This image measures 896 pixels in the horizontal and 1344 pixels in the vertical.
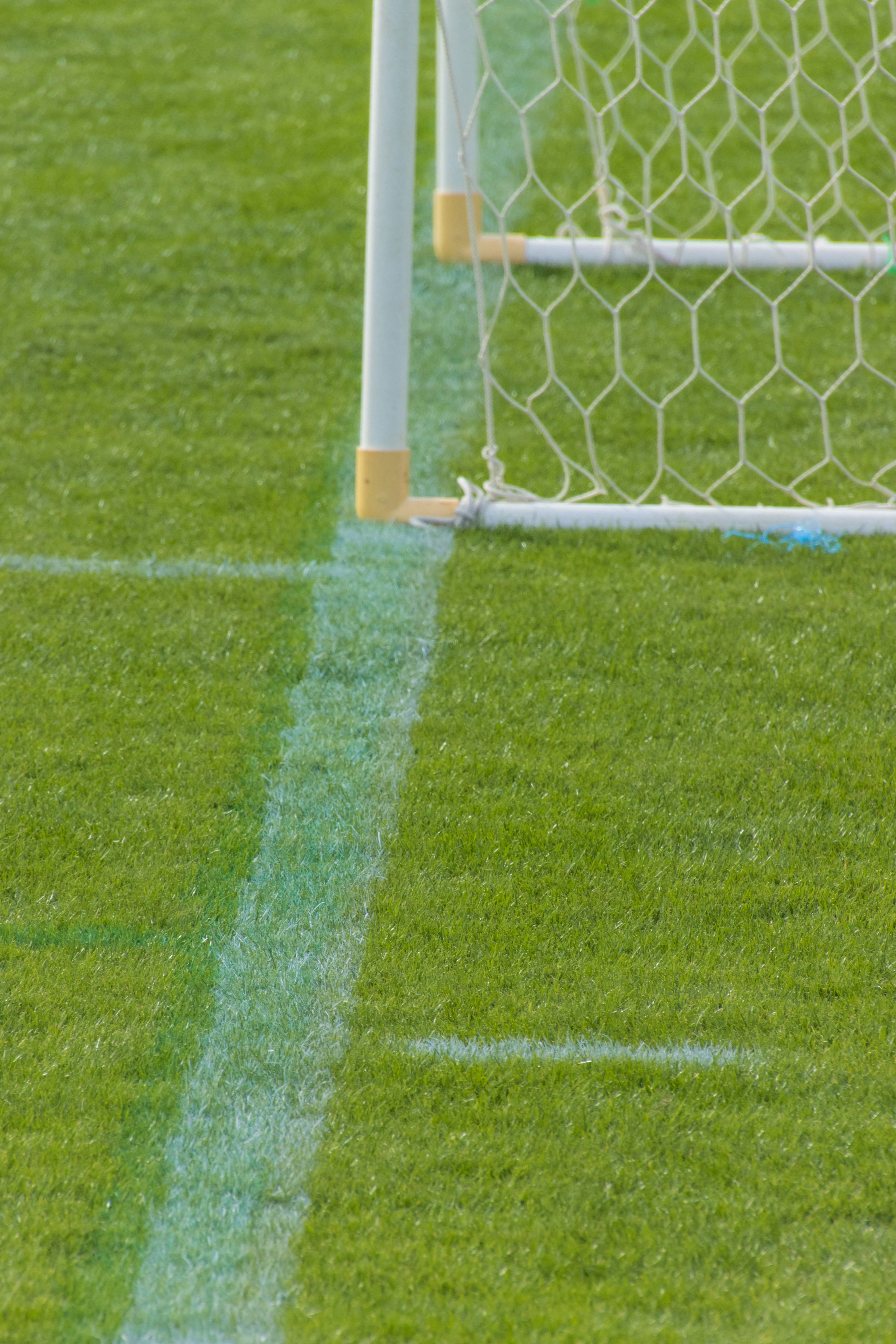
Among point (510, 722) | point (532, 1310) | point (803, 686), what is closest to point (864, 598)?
point (803, 686)

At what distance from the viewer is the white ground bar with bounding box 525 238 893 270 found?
16.1ft

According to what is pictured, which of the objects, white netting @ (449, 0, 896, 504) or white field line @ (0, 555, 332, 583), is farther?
white netting @ (449, 0, 896, 504)

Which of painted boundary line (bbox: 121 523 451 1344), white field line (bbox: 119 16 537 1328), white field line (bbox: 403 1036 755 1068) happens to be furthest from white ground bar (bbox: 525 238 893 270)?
white field line (bbox: 403 1036 755 1068)

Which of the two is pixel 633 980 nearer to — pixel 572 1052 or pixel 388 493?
pixel 572 1052

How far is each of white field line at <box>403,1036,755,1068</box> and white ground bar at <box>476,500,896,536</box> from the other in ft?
5.61

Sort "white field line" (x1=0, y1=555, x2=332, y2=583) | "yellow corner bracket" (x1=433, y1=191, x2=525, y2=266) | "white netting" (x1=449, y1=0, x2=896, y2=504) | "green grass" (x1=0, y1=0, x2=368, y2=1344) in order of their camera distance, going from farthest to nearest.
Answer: "yellow corner bracket" (x1=433, y1=191, x2=525, y2=266)
"white netting" (x1=449, y1=0, x2=896, y2=504)
"white field line" (x1=0, y1=555, x2=332, y2=583)
"green grass" (x1=0, y1=0, x2=368, y2=1344)

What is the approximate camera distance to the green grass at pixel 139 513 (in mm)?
1910

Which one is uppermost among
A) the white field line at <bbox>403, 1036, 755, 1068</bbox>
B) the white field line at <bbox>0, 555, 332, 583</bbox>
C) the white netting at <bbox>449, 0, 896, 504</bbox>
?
the white netting at <bbox>449, 0, 896, 504</bbox>

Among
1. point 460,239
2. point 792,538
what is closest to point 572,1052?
point 792,538

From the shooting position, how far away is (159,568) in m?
3.26

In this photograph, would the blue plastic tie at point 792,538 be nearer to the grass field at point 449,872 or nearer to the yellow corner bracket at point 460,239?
the grass field at point 449,872

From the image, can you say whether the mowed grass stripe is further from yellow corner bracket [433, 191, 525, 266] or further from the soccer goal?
yellow corner bracket [433, 191, 525, 266]

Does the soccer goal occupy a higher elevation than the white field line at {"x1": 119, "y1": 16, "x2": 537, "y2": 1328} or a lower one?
higher

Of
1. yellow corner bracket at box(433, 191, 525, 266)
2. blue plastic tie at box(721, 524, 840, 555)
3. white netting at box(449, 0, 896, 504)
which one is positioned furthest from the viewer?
yellow corner bracket at box(433, 191, 525, 266)
